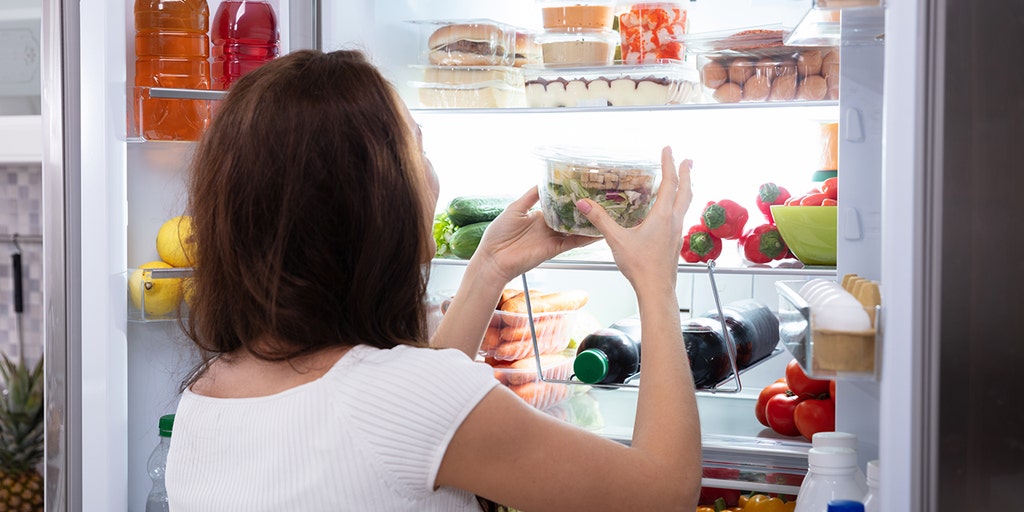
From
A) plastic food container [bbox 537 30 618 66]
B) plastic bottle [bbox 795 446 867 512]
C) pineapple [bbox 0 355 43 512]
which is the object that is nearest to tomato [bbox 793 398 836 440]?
plastic bottle [bbox 795 446 867 512]

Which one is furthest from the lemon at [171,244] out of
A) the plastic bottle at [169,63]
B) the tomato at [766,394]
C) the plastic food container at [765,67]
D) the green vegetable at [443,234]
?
the tomato at [766,394]

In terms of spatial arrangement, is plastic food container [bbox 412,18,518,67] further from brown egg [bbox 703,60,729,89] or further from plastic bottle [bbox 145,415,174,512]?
plastic bottle [bbox 145,415,174,512]

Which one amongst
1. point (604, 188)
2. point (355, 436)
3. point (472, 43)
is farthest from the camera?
point (472, 43)

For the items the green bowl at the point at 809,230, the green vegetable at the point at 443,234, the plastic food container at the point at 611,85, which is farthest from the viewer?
the green vegetable at the point at 443,234

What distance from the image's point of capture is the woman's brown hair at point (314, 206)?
43.6 inches

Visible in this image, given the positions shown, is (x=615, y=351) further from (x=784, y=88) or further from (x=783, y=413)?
(x=784, y=88)

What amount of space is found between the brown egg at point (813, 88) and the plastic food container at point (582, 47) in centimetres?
41

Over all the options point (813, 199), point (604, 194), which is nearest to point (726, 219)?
point (813, 199)

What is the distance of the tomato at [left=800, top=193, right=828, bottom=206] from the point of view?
→ 6.02 feet

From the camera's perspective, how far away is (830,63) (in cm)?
192

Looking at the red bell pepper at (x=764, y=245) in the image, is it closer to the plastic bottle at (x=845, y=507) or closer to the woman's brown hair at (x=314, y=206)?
the plastic bottle at (x=845, y=507)

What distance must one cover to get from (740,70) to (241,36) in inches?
41.0

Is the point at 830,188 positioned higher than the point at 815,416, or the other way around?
the point at 830,188

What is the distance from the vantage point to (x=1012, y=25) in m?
1.02
